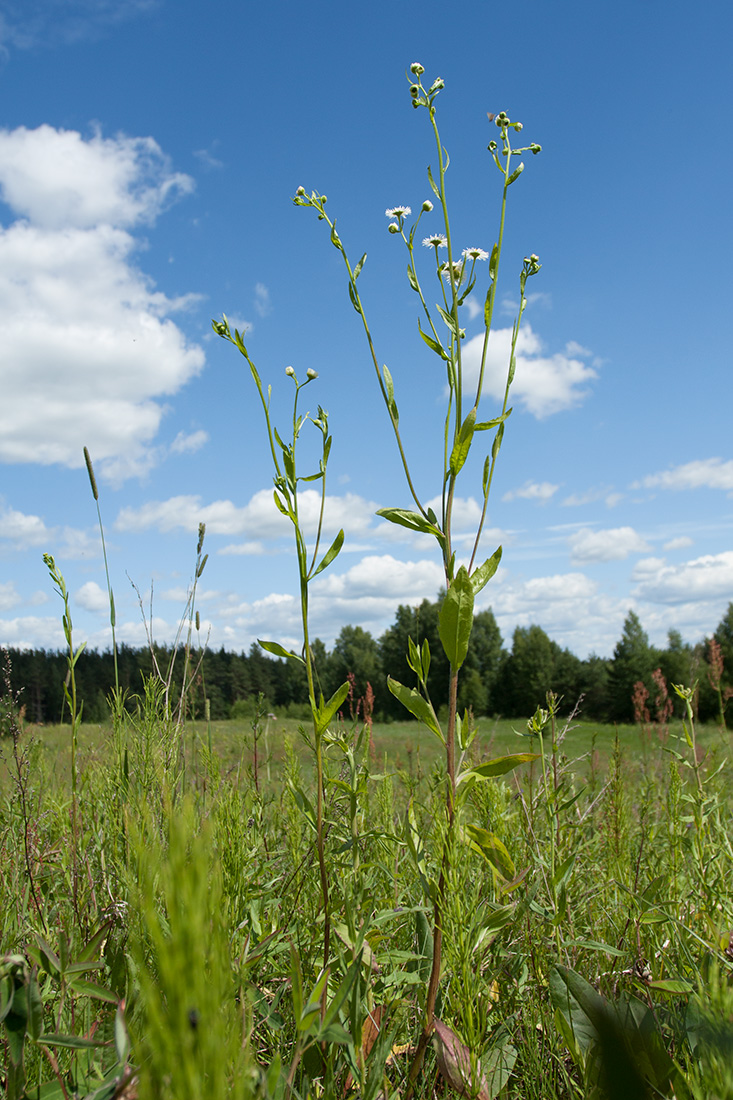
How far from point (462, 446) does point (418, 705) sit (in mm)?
554

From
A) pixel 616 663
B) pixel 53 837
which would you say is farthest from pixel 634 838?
pixel 616 663

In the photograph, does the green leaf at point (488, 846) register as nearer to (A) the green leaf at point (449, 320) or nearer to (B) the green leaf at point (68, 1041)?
(B) the green leaf at point (68, 1041)

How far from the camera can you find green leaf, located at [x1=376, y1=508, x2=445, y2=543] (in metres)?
1.43

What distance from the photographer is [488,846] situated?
1.40 metres

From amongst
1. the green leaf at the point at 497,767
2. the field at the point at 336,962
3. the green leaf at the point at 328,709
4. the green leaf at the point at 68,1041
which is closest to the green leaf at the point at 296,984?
the field at the point at 336,962

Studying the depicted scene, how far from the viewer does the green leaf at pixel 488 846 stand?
4.50 ft

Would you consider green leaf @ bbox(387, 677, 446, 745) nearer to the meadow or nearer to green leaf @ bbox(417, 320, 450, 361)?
the meadow

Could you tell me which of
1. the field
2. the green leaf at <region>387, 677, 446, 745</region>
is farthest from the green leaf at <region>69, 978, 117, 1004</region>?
the green leaf at <region>387, 677, 446, 745</region>

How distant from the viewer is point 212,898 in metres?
0.50

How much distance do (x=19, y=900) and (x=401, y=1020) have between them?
88 cm

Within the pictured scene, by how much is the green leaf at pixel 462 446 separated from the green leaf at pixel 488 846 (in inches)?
29.5

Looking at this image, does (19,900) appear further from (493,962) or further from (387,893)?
(493,962)

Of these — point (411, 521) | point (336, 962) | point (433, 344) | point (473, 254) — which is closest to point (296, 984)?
point (336, 962)

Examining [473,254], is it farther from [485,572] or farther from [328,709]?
[328,709]
